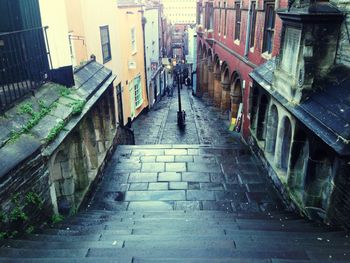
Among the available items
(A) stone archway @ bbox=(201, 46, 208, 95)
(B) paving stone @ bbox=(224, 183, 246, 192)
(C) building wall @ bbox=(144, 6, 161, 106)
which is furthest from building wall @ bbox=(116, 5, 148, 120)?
(B) paving stone @ bbox=(224, 183, 246, 192)

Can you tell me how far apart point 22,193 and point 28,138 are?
80cm

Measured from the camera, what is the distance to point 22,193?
14.1 ft

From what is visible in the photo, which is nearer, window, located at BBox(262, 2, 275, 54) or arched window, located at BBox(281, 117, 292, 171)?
arched window, located at BBox(281, 117, 292, 171)

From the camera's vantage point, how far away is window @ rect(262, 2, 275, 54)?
11406mm

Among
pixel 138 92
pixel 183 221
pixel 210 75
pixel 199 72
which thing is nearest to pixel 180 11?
pixel 199 72

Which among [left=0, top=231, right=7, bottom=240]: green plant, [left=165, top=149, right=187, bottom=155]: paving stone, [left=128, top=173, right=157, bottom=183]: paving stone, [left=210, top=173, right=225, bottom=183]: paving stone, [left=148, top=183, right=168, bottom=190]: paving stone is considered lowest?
[left=165, top=149, right=187, bottom=155]: paving stone

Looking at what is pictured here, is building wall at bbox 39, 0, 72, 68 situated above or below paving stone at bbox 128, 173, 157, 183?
above

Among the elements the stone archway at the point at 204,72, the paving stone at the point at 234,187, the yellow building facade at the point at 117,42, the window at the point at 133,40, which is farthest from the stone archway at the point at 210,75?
the paving stone at the point at 234,187

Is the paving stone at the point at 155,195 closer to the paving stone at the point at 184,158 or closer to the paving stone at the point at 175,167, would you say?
the paving stone at the point at 175,167

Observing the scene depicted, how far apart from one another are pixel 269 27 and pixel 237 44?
175 inches

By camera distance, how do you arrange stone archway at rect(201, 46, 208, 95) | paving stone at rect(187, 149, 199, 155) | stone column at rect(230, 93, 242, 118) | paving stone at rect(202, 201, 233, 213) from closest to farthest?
1. paving stone at rect(202, 201, 233, 213)
2. paving stone at rect(187, 149, 199, 155)
3. stone column at rect(230, 93, 242, 118)
4. stone archway at rect(201, 46, 208, 95)

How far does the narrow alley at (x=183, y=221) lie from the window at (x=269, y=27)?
4099 millimetres

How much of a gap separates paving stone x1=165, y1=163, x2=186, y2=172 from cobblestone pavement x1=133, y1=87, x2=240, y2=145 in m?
6.03

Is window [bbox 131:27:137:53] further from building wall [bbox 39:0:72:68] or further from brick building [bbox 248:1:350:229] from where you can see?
brick building [bbox 248:1:350:229]
